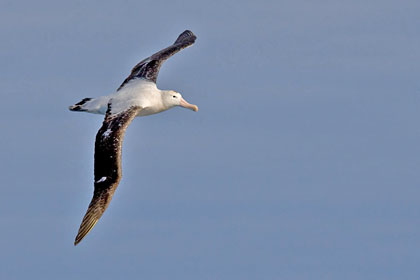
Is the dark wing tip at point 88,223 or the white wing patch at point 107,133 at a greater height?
the white wing patch at point 107,133

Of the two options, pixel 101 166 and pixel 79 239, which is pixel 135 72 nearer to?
pixel 101 166

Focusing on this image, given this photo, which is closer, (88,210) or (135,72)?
(88,210)

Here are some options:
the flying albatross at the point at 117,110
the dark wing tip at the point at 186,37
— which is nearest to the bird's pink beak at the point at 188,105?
the flying albatross at the point at 117,110

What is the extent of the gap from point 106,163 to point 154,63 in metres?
7.37

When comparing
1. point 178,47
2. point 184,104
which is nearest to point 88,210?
point 184,104

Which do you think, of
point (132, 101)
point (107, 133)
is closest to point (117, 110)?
point (132, 101)

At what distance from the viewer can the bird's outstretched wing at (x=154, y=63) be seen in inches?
1740

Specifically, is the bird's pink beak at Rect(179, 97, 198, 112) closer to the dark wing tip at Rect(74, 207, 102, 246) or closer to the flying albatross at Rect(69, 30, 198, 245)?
the flying albatross at Rect(69, 30, 198, 245)

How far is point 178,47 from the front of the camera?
46344 mm

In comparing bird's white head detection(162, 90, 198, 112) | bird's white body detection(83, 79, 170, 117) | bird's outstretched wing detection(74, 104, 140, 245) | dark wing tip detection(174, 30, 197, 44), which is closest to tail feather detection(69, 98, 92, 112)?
bird's white body detection(83, 79, 170, 117)

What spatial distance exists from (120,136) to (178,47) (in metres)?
8.00

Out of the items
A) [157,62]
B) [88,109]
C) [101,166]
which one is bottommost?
[101,166]

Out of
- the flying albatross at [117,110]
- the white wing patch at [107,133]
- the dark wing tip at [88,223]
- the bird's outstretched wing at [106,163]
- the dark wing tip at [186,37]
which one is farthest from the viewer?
the dark wing tip at [186,37]

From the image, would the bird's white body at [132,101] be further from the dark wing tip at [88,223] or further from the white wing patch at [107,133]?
the dark wing tip at [88,223]
